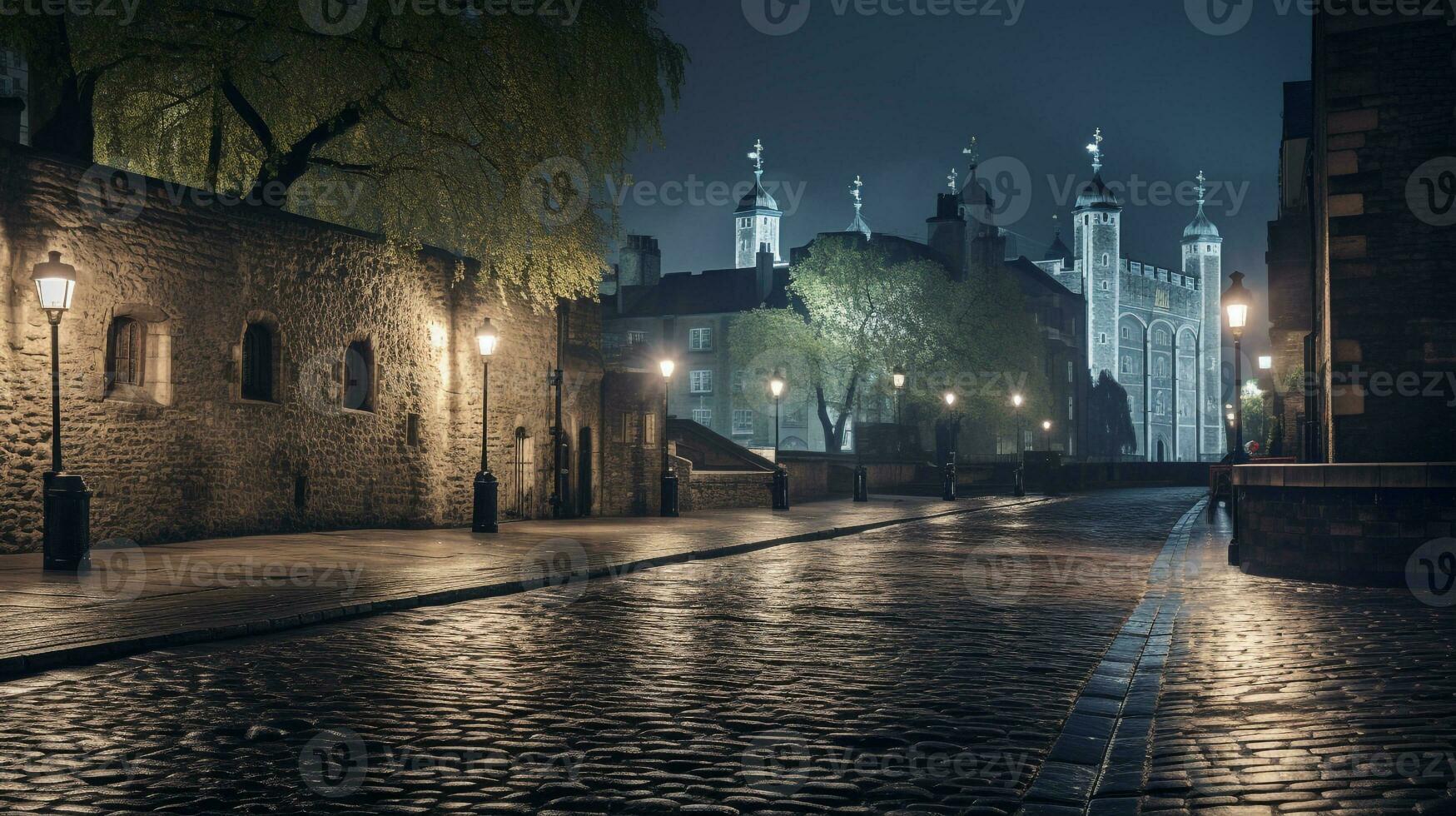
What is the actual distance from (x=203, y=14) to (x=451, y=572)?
31.5ft

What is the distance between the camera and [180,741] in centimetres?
579

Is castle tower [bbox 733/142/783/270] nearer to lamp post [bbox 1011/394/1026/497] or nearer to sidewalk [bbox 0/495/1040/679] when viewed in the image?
lamp post [bbox 1011/394/1026/497]

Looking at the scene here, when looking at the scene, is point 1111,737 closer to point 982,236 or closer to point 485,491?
point 485,491

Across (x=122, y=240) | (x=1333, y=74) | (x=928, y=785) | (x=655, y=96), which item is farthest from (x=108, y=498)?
(x=1333, y=74)

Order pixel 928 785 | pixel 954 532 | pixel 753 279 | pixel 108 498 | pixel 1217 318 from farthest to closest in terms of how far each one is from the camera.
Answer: pixel 1217 318 → pixel 753 279 → pixel 954 532 → pixel 108 498 → pixel 928 785

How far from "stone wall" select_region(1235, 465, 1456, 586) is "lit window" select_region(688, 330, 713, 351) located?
5988 centimetres

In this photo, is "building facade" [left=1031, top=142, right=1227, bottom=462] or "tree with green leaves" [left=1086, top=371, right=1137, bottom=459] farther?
"building facade" [left=1031, top=142, right=1227, bottom=462]

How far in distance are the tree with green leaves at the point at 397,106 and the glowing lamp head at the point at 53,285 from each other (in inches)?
218

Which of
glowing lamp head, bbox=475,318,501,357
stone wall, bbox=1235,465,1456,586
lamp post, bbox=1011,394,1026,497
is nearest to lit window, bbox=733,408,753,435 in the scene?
lamp post, bbox=1011,394,1026,497

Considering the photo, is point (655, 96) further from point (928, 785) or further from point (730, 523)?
point (928, 785)

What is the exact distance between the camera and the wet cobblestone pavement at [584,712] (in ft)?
16.4

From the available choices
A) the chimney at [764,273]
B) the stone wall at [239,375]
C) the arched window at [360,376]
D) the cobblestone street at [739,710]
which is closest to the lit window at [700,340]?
the chimney at [764,273]

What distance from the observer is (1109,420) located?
364 feet

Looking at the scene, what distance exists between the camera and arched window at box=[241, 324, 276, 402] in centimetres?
1909
